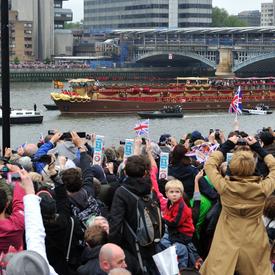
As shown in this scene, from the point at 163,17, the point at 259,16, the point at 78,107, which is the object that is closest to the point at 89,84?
the point at 78,107

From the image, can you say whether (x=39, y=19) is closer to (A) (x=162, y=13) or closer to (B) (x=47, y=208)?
(A) (x=162, y=13)

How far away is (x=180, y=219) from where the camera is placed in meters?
5.02

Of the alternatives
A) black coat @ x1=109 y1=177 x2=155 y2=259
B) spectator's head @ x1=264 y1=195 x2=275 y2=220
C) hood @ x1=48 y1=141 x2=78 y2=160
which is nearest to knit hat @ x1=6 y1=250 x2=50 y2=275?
black coat @ x1=109 y1=177 x2=155 y2=259

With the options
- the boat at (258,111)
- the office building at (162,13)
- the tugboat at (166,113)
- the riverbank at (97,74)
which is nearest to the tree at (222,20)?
Result: the office building at (162,13)

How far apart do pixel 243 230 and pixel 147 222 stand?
59 centimetres

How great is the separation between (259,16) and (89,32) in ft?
311

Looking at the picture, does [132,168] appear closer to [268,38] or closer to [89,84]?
[89,84]

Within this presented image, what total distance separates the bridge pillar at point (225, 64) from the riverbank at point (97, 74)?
8.70 metres

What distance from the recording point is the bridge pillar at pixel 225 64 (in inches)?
2927

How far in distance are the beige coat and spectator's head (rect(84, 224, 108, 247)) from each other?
2.20ft

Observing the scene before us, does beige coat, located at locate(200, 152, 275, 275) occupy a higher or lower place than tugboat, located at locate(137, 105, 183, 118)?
higher

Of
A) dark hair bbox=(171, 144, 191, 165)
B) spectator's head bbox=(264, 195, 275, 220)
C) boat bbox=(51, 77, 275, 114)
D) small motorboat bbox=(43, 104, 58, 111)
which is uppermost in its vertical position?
dark hair bbox=(171, 144, 191, 165)

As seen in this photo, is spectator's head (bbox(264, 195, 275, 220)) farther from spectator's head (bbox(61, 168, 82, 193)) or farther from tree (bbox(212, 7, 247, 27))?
tree (bbox(212, 7, 247, 27))

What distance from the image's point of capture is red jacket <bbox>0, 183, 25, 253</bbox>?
3914mm
